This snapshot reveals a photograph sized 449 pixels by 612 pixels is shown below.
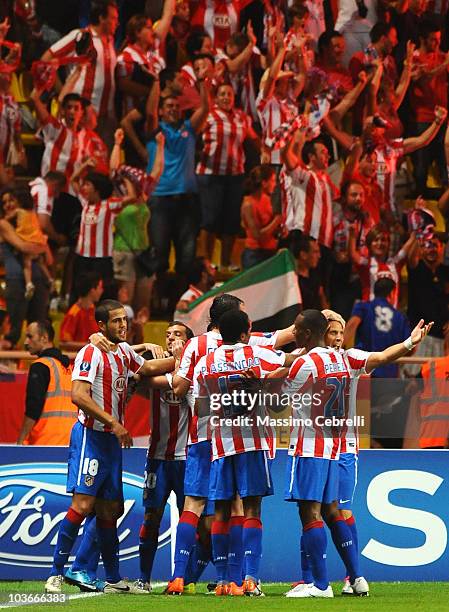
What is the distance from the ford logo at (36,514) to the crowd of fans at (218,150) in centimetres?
283

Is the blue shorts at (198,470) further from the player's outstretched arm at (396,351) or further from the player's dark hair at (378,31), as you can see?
the player's dark hair at (378,31)

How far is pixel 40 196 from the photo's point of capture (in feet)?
47.4

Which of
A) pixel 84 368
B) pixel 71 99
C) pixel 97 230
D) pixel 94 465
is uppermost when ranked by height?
pixel 71 99

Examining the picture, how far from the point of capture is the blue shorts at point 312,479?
850cm

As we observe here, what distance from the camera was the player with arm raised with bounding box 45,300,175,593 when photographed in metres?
8.63

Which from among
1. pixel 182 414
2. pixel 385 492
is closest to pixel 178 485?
pixel 182 414

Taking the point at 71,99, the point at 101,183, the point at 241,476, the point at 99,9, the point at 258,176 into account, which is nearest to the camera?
the point at 241,476

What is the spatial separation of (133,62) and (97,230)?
2.30 metres

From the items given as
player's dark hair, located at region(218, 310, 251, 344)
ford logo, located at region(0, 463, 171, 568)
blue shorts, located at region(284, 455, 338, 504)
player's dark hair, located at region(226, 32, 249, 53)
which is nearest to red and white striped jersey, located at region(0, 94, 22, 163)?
player's dark hair, located at region(226, 32, 249, 53)

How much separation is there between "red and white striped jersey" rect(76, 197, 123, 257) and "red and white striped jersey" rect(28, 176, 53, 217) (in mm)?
451

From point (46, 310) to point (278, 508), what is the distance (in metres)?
4.60

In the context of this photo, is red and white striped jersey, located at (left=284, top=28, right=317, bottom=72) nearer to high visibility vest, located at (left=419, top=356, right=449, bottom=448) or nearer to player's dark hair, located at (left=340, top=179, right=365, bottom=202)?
player's dark hair, located at (left=340, top=179, right=365, bottom=202)

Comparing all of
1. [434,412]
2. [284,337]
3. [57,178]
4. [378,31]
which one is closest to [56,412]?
[284,337]

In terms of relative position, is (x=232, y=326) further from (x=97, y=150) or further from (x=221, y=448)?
(x=97, y=150)
